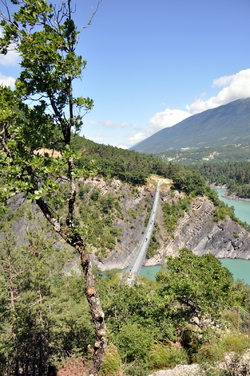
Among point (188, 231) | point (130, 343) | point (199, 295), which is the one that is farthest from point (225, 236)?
point (130, 343)

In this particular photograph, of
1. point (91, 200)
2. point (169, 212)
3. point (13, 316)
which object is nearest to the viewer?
point (13, 316)

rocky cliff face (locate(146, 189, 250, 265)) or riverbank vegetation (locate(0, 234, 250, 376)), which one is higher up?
riverbank vegetation (locate(0, 234, 250, 376))

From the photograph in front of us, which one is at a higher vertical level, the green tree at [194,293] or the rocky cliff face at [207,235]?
the green tree at [194,293]

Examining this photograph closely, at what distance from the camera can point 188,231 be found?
181 feet

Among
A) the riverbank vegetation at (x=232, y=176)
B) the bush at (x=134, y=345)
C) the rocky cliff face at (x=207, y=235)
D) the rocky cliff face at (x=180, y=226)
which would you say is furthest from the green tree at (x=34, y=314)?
the riverbank vegetation at (x=232, y=176)

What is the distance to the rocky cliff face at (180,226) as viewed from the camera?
51.8 metres

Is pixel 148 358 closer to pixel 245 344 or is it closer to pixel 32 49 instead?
pixel 245 344

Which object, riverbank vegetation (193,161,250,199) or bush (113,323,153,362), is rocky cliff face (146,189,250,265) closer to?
bush (113,323,153,362)

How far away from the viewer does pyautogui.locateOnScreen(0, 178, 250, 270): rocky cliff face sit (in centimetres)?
5181

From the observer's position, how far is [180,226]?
179 feet

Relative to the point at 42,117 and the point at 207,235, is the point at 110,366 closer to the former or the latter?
the point at 42,117

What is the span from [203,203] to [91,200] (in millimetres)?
26830

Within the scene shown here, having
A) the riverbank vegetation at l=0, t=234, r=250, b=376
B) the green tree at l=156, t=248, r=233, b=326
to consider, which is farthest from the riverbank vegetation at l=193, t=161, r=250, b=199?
the riverbank vegetation at l=0, t=234, r=250, b=376

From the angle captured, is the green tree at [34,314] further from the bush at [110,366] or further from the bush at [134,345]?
the bush at [110,366]
